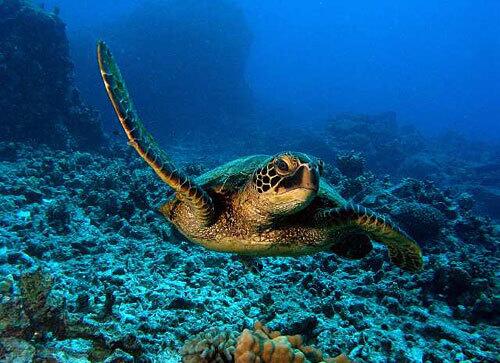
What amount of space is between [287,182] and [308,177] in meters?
0.21

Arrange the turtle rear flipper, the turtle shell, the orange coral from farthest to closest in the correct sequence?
the turtle rear flipper → the turtle shell → the orange coral

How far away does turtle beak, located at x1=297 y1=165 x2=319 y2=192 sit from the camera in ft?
8.14

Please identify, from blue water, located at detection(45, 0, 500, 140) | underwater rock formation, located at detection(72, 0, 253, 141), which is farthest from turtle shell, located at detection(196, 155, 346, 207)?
blue water, located at detection(45, 0, 500, 140)

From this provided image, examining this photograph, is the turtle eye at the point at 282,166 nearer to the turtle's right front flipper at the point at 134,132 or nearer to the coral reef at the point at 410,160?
the turtle's right front flipper at the point at 134,132

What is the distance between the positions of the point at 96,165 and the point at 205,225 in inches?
277

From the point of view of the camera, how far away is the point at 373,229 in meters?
3.34

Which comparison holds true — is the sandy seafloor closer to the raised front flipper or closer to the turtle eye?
the raised front flipper

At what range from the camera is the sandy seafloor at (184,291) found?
280cm

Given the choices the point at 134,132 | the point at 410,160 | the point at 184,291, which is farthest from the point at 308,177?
the point at 410,160

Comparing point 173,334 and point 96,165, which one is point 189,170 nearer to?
point 96,165

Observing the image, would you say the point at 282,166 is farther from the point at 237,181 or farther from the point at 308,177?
the point at 237,181

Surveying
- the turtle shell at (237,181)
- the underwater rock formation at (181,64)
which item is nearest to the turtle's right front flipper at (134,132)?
the turtle shell at (237,181)

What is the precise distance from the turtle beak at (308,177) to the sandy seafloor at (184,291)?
4.82 feet

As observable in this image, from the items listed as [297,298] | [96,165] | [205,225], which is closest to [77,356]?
[205,225]
